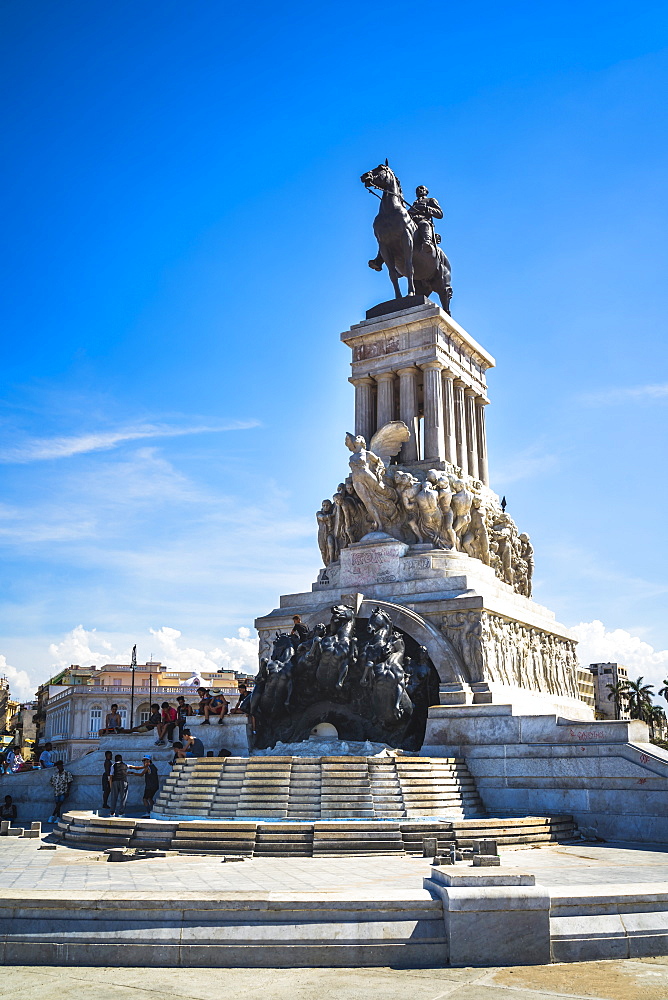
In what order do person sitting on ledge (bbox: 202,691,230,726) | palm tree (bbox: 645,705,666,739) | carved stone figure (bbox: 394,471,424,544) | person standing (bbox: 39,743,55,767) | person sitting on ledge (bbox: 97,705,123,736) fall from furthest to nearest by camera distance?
palm tree (bbox: 645,705,666,739), carved stone figure (bbox: 394,471,424,544), person sitting on ledge (bbox: 97,705,123,736), person standing (bbox: 39,743,55,767), person sitting on ledge (bbox: 202,691,230,726)

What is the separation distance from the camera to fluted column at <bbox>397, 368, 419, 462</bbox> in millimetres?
30953

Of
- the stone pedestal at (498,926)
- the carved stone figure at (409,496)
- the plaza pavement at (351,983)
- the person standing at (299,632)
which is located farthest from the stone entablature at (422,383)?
the plaza pavement at (351,983)

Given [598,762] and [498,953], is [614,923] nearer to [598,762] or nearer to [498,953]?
[498,953]

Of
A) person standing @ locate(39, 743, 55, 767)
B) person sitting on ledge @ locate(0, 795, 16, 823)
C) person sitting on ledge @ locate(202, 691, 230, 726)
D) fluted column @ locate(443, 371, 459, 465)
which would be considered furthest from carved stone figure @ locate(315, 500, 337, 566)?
person sitting on ledge @ locate(0, 795, 16, 823)

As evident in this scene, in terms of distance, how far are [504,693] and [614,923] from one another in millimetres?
14601

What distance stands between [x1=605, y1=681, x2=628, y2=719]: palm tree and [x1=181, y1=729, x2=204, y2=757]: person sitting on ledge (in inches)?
2494

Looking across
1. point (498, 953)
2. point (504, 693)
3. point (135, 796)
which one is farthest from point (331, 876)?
point (504, 693)

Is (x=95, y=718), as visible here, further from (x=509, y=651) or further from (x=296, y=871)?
(x=296, y=871)

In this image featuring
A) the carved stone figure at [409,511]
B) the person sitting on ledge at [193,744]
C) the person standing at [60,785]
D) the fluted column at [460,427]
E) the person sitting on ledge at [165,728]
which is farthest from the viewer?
the fluted column at [460,427]

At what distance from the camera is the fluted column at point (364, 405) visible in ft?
107

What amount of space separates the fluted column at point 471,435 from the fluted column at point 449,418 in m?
1.04

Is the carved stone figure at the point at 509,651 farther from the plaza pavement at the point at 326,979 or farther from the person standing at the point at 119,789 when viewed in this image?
the plaza pavement at the point at 326,979

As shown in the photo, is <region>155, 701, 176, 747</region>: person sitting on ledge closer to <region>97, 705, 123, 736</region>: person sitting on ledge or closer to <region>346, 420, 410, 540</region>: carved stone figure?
<region>97, 705, 123, 736</region>: person sitting on ledge

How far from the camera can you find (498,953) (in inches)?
360
